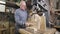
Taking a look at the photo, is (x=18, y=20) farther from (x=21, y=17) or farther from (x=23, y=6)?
(x=23, y=6)

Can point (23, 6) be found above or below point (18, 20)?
above

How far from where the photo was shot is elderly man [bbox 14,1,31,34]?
1188mm

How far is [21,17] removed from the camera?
120cm

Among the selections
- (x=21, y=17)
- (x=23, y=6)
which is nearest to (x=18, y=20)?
(x=21, y=17)


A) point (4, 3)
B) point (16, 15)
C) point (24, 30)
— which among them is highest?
point (4, 3)

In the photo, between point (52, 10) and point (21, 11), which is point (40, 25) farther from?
point (52, 10)

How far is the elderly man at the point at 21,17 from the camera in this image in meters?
1.19

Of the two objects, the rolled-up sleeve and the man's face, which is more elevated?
the man's face

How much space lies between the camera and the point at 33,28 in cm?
114

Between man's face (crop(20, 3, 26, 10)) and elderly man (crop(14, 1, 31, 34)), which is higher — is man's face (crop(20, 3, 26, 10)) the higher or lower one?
the higher one

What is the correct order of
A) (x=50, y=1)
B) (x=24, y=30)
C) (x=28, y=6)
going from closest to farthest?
(x=24, y=30)
(x=28, y=6)
(x=50, y=1)

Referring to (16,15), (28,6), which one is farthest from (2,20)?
(28,6)

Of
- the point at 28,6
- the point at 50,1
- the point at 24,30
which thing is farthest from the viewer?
the point at 50,1

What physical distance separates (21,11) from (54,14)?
53cm
